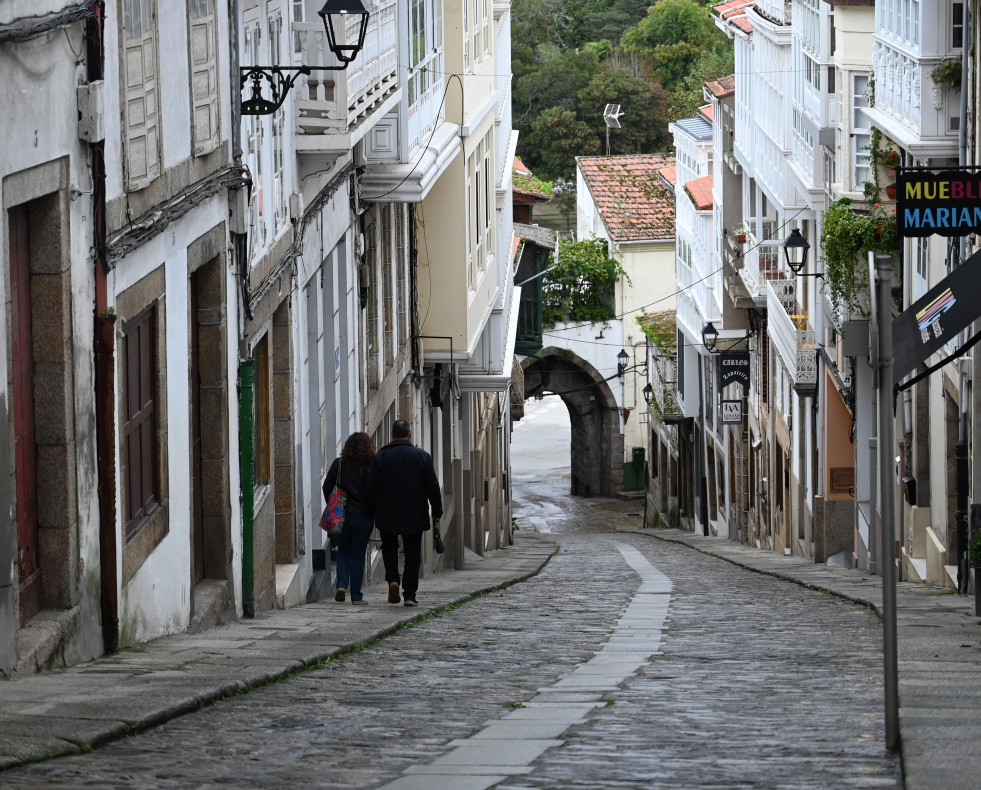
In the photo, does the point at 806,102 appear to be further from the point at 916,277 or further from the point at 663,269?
the point at 663,269

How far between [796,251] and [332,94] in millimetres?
16824

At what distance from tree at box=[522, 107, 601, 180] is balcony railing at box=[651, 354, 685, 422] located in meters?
21.4

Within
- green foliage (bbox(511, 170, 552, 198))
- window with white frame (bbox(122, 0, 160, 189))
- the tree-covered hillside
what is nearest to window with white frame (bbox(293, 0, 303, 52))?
window with white frame (bbox(122, 0, 160, 189))

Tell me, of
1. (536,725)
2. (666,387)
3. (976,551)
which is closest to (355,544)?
(976,551)

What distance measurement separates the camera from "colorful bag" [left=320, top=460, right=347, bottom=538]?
13.0 m

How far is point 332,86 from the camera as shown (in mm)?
13750

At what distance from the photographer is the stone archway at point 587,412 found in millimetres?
49219

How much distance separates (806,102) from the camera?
26203 millimetres

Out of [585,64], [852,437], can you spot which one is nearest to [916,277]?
[852,437]

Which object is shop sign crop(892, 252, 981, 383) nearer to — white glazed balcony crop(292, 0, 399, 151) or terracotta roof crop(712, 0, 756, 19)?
white glazed balcony crop(292, 0, 399, 151)

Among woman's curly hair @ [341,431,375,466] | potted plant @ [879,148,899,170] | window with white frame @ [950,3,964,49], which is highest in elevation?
window with white frame @ [950,3,964,49]

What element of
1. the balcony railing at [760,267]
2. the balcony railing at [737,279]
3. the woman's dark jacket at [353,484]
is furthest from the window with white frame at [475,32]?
the balcony railing at [737,279]

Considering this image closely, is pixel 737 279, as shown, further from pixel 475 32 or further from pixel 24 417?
pixel 24 417

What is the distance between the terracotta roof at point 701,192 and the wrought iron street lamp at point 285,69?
2574 centimetres
